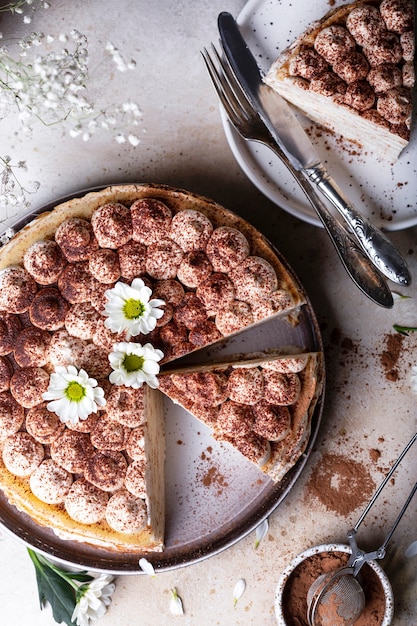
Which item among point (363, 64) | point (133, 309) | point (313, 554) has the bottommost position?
point (313, 554)

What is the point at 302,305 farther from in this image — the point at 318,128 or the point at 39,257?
the point at 39,257

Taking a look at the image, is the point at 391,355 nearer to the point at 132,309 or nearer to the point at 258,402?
the point at 258,402

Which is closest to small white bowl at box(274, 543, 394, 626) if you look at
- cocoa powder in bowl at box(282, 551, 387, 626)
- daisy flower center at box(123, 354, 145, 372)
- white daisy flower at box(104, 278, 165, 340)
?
cocoa powder in bowl at box(282, 551, 387, 626)

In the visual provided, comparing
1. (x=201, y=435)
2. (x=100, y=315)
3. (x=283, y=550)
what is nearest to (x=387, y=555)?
(x=283, y=550)

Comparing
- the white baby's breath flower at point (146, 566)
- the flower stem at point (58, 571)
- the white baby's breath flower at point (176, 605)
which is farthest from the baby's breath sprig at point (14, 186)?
the white baby's breath flower at point (176, 605)

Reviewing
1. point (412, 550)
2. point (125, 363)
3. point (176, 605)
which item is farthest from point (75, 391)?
point (412, 550)

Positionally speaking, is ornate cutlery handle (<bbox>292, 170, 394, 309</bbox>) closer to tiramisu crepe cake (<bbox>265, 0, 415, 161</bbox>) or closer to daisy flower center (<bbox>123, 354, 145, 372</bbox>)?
tiramisu crepe cake (<bbox>265, 0, 415, 161</bbox>)

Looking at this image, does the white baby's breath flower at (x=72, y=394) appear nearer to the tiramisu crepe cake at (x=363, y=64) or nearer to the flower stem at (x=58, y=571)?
the flower stem at (x=58, y=571)
